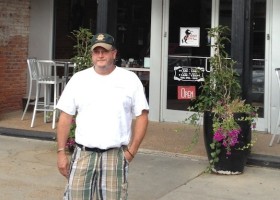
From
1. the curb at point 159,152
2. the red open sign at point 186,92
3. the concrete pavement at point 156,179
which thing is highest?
the red open sign at point 186,92

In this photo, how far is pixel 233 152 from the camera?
5918 mm

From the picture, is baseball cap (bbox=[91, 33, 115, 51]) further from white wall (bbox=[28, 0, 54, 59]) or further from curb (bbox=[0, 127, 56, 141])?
white wall (bbox=[28, 0, 54, 59])

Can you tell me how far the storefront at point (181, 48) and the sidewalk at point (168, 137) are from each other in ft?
1.64

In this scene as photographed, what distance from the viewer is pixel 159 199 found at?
5.07m

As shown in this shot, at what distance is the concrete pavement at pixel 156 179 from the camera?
522cm

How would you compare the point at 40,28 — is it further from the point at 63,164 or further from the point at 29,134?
the point at 63,164

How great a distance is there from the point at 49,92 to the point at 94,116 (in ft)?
20.0

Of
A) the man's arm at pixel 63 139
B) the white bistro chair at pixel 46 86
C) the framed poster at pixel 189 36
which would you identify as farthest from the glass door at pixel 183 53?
the man's arm at pixel 63 139

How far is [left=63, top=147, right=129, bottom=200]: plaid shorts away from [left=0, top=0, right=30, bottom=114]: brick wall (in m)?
6.78

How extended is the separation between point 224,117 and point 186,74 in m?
3.33

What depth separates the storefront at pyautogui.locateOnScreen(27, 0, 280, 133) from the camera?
8.41m

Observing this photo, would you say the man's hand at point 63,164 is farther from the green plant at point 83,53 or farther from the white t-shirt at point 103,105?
the green plant at point 83,53

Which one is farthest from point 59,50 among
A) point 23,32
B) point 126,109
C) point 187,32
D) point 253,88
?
point 126,109

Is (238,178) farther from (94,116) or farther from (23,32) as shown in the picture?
(23,32)
